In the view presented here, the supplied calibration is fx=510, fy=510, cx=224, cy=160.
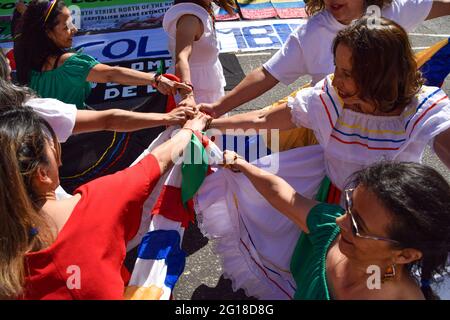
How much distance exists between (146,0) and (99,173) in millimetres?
4219

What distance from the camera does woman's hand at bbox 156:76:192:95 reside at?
8.91 ft

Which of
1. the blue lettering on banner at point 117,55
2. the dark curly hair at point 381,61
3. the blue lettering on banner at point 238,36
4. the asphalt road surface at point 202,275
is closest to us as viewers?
the dark curly hair at point 381,61

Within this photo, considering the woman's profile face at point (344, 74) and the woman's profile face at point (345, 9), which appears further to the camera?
the woman's profile face at point (345, 9)

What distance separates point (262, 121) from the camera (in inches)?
88.7

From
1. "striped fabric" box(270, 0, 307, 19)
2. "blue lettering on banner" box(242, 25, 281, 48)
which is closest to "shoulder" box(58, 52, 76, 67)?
"blue lettering on banner" box(242, 25, 281, 48)

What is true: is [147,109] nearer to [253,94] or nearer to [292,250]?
[253,94]

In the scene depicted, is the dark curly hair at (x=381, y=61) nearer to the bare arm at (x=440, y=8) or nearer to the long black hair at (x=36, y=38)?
the bare arm at (x=440, y=8)

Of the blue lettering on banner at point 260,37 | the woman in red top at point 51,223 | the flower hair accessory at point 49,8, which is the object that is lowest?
the blue lettering on banner at point 260,37

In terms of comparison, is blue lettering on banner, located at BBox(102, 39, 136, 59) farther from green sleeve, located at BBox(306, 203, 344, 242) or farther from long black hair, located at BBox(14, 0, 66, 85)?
green sleeve, located at BBox(306, 203, 344, 242)

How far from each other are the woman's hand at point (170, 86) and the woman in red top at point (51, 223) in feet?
3.68

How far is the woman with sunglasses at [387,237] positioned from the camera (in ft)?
4.56

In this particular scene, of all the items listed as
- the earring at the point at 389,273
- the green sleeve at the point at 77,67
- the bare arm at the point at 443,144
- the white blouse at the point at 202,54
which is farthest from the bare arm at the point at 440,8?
the green sleeve at the point at 77,67

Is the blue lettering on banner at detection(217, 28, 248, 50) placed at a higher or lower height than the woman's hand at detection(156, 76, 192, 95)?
lower

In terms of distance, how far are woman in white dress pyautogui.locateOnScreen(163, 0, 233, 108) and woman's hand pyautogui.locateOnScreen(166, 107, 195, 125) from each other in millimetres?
81
